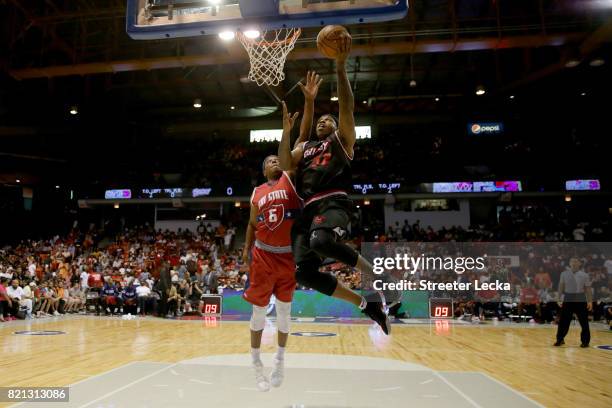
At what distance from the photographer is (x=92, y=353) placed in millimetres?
7574

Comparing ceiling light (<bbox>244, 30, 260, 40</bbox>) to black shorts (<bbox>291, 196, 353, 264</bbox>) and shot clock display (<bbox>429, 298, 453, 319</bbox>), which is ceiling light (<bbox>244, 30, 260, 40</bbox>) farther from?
shot clock display (<bbox>429, 298, 453, 319</bbox>)

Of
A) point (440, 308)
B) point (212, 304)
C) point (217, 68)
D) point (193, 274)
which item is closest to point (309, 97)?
point (440, 308)

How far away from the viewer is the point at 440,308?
1376 cm

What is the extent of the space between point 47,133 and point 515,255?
21.5m

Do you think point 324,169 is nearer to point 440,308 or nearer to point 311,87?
point 311,87

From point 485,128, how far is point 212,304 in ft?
56.5

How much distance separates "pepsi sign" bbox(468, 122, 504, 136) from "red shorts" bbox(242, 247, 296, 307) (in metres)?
22.5

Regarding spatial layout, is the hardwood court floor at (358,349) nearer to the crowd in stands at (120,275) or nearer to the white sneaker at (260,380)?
the crowd in stands at (120,275)

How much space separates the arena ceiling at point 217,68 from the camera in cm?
1424

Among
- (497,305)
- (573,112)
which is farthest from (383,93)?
(497,305)

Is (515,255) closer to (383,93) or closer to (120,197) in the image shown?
(383,93)

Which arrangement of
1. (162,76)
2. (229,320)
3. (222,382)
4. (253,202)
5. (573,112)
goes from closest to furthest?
(253,202) < (222,382) < (229,320) < (162,76) < (573,112)

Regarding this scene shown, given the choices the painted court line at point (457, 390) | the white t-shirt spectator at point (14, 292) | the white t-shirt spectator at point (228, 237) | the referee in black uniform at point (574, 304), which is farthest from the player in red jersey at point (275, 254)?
the white t-shirt spectator at point (228, 237)

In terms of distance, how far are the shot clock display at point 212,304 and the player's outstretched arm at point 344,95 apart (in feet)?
38.4
